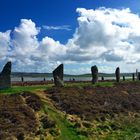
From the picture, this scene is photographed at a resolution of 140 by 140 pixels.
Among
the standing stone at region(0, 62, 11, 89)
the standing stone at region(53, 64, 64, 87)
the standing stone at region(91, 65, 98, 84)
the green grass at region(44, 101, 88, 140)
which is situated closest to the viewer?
the green grass at region(44, 101, 88, 140)

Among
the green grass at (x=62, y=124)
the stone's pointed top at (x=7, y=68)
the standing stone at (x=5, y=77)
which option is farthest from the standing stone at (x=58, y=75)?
the green grass at (x=62, y=124)

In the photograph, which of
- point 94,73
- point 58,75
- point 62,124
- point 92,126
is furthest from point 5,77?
point 94,73

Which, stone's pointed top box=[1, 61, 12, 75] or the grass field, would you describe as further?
stone's pointed top box=[1, 61, 12, 75]

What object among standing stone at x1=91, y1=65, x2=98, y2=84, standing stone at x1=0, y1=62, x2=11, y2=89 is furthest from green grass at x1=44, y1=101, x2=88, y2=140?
standing stone at x1=91, y1=65, x2=98, y2=84

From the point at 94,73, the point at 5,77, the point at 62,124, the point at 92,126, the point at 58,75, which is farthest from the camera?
the point at 94,73

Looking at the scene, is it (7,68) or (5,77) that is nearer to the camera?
(5,77)

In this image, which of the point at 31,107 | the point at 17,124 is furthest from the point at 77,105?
the point at 17,124

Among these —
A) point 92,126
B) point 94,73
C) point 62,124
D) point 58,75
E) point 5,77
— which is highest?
point 94,73

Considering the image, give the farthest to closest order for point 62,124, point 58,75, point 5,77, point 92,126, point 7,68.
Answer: point 58,75 → point 7,68 → point 5,77 → point 92,126 → point 62,124

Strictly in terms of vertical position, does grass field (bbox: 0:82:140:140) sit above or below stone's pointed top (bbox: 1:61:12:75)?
below

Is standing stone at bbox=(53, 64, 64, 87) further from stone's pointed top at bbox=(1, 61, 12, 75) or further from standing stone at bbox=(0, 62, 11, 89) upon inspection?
standing stone at bbox=(0, 62, 11, 89)

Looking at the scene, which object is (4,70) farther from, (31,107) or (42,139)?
(42,139)

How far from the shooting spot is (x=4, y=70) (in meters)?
52.0

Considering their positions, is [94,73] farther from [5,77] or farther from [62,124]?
[62,124]
